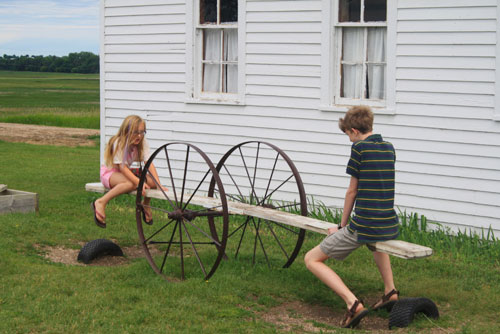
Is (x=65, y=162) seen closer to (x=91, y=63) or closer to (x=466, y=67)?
(x=466, y=67)

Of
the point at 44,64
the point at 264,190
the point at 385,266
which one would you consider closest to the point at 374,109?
the point at 264,190

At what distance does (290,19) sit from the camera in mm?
10141

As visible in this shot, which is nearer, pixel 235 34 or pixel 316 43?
pixel 316 43

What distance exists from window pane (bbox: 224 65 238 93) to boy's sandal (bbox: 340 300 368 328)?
5.69m

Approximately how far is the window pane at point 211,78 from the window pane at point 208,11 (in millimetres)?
687

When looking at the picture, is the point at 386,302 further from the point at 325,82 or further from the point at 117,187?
the point at 325,82

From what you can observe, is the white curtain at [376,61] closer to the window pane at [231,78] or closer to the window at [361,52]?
the window at [361,52]

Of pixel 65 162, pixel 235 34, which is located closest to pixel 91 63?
pixel 65 162

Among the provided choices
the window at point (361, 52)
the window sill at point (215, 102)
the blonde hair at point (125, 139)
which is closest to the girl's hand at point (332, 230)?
the blonde hair at point (125, 139)

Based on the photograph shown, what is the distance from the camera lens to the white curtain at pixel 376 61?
955 cm

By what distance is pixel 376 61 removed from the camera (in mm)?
9625

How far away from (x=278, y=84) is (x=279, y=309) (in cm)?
465

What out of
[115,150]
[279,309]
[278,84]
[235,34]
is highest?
[235,34]

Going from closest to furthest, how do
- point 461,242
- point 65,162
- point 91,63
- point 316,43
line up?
point 461,242 → point 316,43 → point 65,162 → point 91,63
